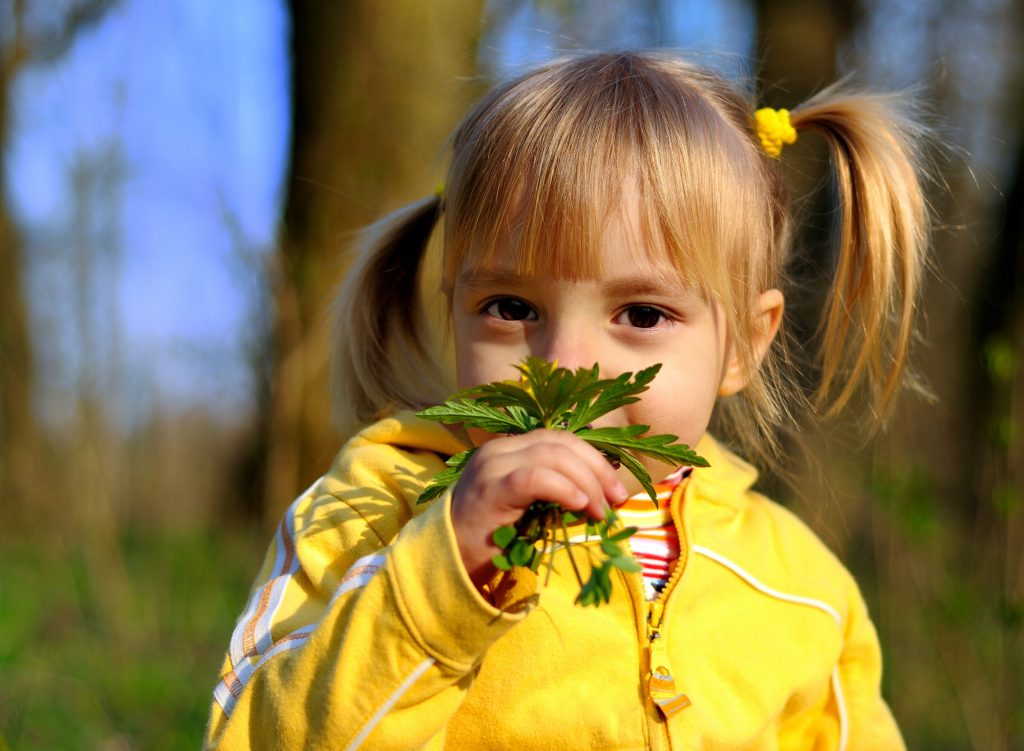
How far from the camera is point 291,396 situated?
3682 millimetres

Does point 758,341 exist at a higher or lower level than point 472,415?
lower

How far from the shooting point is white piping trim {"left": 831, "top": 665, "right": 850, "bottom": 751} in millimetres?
1981

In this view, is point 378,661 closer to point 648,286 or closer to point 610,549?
point 610,549

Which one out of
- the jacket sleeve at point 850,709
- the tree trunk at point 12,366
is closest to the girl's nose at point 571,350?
the jacket sleeve at point 850,709

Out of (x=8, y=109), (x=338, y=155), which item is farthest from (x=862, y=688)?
(x=8, y=109)

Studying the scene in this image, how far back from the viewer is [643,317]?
5.47ft

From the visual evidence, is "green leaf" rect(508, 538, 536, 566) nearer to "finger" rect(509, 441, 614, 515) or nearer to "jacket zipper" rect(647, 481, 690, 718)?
"finger" rect(509, 441, 614, 515)

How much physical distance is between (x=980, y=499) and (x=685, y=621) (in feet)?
8.24

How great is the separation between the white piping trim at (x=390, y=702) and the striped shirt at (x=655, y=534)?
55cm

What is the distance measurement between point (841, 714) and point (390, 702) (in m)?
1.06

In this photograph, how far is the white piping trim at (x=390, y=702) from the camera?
52.9 inches

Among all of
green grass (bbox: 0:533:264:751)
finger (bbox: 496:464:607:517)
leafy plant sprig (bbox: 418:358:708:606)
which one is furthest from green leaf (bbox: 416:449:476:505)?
green grass (bbox: 0:533:264:751)

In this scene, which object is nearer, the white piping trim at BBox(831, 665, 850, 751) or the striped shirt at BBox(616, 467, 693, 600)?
the striped shirt at BBox(616, 467, 693, 600)

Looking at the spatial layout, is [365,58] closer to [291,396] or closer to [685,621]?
[291,396]
